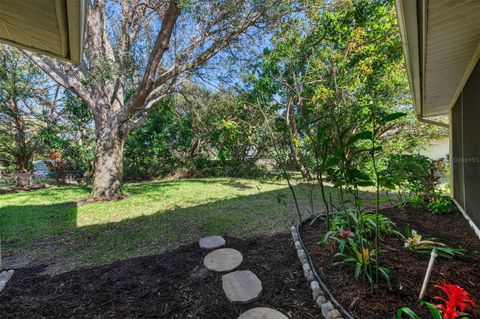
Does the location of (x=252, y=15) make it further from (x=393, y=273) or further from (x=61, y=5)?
(x=393, y=273)

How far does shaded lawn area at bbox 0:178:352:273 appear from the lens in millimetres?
3096

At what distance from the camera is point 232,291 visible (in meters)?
2.06

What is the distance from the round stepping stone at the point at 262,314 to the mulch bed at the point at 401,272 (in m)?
0.46

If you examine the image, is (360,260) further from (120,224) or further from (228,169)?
(228,169)

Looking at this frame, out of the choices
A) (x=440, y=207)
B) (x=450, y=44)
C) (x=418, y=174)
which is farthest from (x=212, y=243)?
(x=418, y=174)

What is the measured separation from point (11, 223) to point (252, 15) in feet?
21.4

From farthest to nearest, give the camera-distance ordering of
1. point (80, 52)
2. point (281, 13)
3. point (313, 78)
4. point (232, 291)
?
1. point (313, 78)
2. point (281, 13)
3. point (80, 52)
4. point (232, 291)

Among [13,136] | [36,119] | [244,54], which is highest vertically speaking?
[244,54]

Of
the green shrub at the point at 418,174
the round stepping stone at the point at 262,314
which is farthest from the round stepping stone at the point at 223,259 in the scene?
the green shrub at the point at 418,174

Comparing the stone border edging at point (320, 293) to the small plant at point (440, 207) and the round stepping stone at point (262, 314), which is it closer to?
the round stepping stone at point (262, 314)

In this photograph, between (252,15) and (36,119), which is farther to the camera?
(36,119)

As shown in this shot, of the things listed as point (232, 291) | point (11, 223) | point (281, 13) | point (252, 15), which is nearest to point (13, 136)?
point (11, 223)

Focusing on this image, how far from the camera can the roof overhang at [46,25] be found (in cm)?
199

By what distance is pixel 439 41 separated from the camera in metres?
2.43
